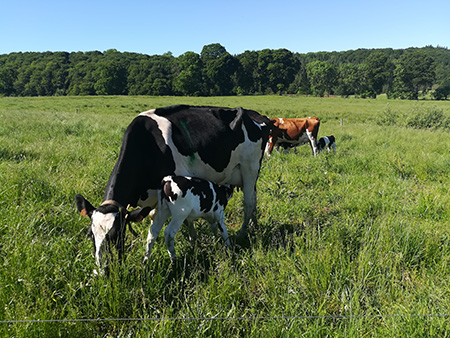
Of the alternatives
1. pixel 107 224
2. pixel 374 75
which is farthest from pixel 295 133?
pixel 374 75

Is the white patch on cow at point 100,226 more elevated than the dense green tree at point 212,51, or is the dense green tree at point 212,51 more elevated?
the dense green tree at point 212,51

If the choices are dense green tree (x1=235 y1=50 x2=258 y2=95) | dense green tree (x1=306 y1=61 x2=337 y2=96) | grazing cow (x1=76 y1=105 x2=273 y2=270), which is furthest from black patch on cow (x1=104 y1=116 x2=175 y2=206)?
dense green tree (x1=306 y1=61 x2=337 y2=96)

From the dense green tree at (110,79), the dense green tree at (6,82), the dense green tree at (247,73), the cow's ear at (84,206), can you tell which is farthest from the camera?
the dense green tree at (247,73)

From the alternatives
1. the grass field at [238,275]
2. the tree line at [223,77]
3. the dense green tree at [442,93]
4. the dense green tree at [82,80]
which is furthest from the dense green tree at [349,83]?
the grass field at [238,275]

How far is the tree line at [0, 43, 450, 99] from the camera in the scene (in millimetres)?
86312

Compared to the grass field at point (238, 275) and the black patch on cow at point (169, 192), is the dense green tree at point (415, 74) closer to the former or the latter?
the grass field at point (238, 275)

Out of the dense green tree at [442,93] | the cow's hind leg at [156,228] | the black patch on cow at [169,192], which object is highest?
the dense green tree at [442,93]

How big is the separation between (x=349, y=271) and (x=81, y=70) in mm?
109233

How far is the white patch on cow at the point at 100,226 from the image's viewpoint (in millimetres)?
2584

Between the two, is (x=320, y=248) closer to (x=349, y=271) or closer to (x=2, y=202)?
(x=349, y=271)

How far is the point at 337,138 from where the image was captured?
14.3 meters

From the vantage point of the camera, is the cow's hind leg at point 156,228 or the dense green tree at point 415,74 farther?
the dense green tree at point 415,74

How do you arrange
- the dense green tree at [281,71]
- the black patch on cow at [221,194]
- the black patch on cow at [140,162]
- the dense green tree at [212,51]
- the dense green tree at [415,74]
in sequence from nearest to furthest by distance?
the black patch on cow at [140,162]
the black patch on cow at [221,194]
the dense green tree at [415,74]
the dense green tree at [281,71]
the dense green tree at [212,51]

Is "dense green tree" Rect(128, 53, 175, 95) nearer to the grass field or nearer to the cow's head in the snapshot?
the grass field
